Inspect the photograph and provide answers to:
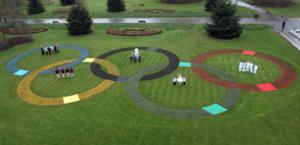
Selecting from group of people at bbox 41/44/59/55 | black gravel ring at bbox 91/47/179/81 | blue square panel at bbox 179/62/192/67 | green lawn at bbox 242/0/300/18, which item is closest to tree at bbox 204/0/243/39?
black gravel ring at bbox 91/47/179/81

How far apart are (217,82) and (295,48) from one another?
17.6 meters

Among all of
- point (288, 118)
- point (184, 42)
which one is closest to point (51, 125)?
point (288, 118)

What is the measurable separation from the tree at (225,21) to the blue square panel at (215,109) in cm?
2032

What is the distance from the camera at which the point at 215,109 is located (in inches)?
859

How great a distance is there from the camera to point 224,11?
38.2m

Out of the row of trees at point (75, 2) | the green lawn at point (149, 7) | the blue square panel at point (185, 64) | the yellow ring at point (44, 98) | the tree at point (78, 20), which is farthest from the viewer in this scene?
the row of trees at point (75, 2)

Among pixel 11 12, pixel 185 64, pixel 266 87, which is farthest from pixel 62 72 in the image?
pixel 266 87

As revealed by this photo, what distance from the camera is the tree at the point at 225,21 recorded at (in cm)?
3825

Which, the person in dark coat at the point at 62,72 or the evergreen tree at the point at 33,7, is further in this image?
the evergreen tree at the point at 33,7

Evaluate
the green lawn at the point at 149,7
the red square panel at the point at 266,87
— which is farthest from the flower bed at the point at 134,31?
the red square panel at the point at 266,87

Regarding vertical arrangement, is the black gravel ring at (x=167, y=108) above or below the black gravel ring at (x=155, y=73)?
below

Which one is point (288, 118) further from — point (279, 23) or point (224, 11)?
point (279, 23)

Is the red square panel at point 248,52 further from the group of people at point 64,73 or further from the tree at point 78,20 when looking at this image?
the tree at point 78,20

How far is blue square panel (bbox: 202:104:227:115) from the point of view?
21406 mm
